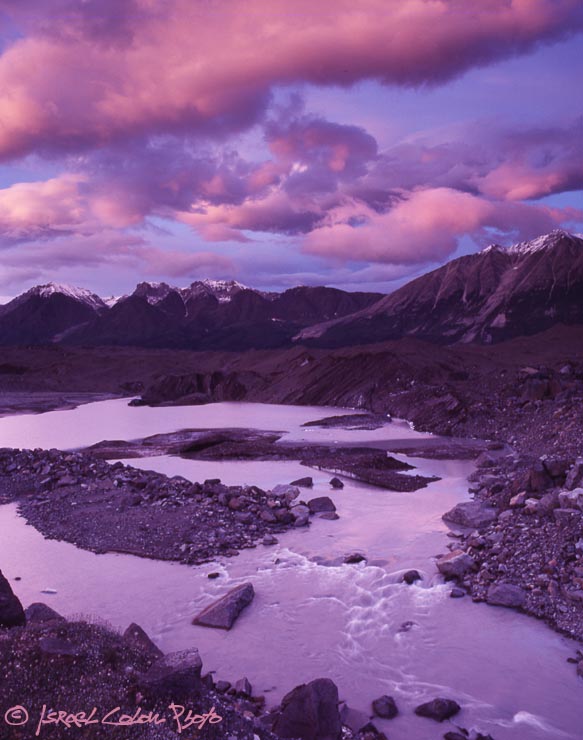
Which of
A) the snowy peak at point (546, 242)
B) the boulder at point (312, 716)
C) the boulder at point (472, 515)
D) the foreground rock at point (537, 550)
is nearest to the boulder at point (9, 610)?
the boulder at point (312, 716)

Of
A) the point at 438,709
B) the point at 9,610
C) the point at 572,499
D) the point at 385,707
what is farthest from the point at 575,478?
the point at 9,610

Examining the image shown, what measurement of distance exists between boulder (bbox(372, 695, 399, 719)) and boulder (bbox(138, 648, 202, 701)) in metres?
2.47

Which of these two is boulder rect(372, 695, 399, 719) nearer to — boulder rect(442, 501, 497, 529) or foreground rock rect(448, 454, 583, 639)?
foreground rock rect(448, 454, 583, 639)

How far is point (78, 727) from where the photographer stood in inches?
208

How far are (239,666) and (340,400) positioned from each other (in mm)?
41330

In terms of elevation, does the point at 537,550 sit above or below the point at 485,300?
below

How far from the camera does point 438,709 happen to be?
727 centimetres

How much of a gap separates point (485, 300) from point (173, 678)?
545 ft

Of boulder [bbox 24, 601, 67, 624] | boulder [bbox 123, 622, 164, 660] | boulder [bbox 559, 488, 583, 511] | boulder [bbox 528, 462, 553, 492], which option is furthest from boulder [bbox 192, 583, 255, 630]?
boulder [bbox 528, 462, 553, 492]

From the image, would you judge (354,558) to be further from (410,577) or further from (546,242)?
(546,242)

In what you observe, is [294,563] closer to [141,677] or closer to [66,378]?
[141,677]

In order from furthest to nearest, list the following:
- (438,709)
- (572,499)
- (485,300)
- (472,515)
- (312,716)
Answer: (485,300) < (472,515) < (572,499) < (438,709) < (312,716)

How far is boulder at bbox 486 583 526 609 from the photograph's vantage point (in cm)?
1015

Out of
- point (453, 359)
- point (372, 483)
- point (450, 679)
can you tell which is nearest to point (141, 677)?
point (450, 679)
